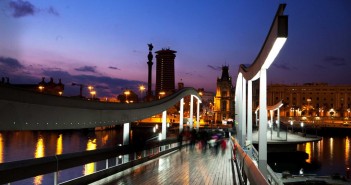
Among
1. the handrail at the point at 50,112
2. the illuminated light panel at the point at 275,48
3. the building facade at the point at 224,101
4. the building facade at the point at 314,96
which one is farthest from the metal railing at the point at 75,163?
the building facade at the point at 314,96

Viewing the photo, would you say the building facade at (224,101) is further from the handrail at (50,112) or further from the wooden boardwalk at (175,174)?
the handrail at (50,112)

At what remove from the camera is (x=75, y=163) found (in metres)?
10.6

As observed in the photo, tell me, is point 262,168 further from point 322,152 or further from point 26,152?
point 322,152

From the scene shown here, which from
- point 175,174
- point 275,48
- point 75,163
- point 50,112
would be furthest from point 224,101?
point 50,112

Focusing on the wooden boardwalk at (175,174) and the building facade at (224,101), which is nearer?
the wooden boardwalk at (175,174)

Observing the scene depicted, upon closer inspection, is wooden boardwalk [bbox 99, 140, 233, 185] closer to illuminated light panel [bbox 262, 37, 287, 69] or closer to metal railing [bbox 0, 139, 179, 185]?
metal railing [bbox 0, 139, 179, 185]

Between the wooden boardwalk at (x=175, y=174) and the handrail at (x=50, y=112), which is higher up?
the handrail at (x=50, y=112)

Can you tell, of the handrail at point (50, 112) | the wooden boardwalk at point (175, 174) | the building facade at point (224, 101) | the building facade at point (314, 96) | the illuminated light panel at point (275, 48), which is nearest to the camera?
the handrail at point (50, 112)

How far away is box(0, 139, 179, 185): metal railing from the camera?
26.7 feet

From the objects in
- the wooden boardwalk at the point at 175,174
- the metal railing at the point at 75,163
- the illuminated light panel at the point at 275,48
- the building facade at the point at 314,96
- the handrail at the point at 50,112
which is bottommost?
the wooden boardwalk at the point at 175,174

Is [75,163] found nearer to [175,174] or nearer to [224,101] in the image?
[175,174]

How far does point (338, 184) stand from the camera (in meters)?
25.2

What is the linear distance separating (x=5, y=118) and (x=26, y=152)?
47.2 meters

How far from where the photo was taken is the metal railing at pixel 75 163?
26.7ft
